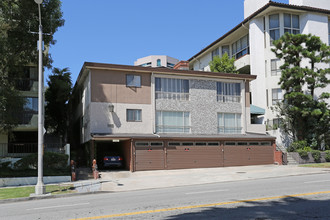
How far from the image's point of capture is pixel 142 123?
27.8 metres

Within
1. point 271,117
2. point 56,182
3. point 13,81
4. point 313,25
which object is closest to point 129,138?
point 56,182

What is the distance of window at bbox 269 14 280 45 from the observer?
35719 millimetres

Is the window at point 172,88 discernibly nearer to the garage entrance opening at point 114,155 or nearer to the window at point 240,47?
the garage entrance opening at point 114,155

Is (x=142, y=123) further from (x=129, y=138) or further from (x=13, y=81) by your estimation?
(x=13, y=81)

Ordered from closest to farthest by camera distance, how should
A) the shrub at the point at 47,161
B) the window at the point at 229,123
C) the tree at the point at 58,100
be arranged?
the shrub at the point at 47,161, the window at the point at 229,123, the tree at the point at 58,100

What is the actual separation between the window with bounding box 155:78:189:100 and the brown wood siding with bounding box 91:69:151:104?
38.3 inches

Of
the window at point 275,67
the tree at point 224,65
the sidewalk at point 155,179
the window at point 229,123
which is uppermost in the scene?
the tree at point 224,65

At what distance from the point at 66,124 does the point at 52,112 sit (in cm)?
188

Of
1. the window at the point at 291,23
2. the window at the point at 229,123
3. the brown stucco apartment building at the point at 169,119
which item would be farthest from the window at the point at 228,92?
the window at the point at 291,23

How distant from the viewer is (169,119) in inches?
1132

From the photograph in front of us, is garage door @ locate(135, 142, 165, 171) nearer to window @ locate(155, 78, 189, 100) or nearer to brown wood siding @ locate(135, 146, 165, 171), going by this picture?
brown wood siding @ locate(135, 146, 165, 171)

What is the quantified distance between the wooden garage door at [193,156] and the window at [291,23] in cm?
1597

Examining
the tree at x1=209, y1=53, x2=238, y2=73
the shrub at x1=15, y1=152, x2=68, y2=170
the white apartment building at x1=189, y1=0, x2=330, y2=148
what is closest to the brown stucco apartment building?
the shrub at x1=15, y1=152, x2=68, y2=170

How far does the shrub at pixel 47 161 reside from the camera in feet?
74.1
